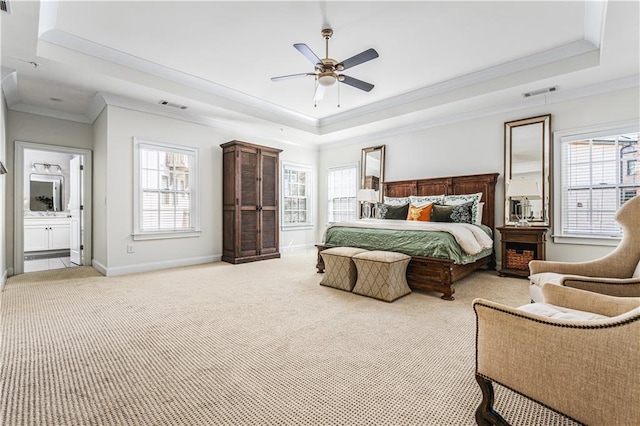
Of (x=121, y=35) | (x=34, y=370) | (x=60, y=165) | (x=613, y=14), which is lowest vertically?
(x=34, y=370)

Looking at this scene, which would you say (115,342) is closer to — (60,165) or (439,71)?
(439,71)

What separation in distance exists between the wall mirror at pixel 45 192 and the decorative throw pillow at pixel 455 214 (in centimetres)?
864

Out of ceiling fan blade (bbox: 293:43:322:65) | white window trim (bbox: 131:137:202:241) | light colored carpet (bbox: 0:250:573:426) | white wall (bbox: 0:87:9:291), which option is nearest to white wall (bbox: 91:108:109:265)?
white window trim (bbox: 131:137:202:241)

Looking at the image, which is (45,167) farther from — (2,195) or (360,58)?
(360,58)

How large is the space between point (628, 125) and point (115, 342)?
6.32 meters

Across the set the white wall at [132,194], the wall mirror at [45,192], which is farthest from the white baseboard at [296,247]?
the wall mirror at [45,192]

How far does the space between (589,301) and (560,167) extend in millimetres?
3885

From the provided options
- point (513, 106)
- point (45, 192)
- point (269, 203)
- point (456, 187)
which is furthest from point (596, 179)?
point (45, 192)

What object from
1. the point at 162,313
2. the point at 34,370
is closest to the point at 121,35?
the point at 162,313

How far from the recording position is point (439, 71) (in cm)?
446

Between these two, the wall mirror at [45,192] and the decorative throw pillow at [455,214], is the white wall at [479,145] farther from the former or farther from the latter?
the wall mirror at [45,192]

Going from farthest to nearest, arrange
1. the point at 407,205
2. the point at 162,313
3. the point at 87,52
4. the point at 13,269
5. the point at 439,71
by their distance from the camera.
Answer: the point at 407,205, the point at 13,269, the point at 439,71, the point at 87,52, the point at 162,313

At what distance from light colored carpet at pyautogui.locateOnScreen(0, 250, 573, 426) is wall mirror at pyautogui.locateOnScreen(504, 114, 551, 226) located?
1564 millimetres

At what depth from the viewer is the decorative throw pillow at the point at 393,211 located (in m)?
5.41
